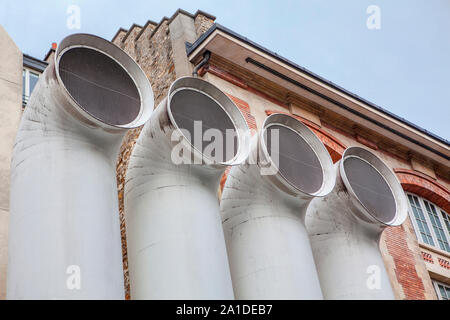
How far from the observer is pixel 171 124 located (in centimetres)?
739

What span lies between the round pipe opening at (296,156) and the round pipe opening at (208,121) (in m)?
0.40

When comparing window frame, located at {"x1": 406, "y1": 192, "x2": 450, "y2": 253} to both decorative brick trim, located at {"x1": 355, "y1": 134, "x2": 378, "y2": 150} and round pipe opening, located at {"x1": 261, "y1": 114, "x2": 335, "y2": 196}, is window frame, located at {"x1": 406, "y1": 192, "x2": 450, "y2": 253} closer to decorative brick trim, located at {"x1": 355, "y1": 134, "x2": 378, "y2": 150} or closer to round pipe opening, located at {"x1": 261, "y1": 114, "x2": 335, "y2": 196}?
decorative brick trim, located at {"x1": 355, "y1": 134, "x2": 378, "y2": 150}

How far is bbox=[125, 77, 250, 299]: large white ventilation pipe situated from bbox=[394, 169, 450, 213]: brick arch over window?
719 centimetres

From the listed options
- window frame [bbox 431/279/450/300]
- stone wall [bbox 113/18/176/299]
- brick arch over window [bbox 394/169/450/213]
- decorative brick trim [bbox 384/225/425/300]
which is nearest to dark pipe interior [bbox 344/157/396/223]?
decorative brick trim [bbox 384/225/425/300]

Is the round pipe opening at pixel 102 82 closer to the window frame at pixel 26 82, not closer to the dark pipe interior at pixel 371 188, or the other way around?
the dark pipe interior at pixel 371 188

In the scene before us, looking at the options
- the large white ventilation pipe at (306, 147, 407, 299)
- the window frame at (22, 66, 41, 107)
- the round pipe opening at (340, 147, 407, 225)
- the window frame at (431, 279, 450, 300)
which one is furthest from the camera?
the window frame at (431, 279, 450, 300)

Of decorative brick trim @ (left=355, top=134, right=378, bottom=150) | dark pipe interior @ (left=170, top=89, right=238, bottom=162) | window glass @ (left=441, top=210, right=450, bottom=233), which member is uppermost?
decorative brick trim @ (left=355, top=134, right=378, bottom=150)

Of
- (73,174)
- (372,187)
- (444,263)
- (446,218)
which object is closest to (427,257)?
(444,263)

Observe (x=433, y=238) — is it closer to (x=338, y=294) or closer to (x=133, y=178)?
(x=338, y=294)

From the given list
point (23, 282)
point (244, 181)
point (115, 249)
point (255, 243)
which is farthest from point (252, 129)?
point (23, 282)

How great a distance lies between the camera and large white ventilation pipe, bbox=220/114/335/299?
767 cm

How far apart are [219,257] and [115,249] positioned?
48.5 inches

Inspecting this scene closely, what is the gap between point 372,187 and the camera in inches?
378

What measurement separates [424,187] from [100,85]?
9572 mm
